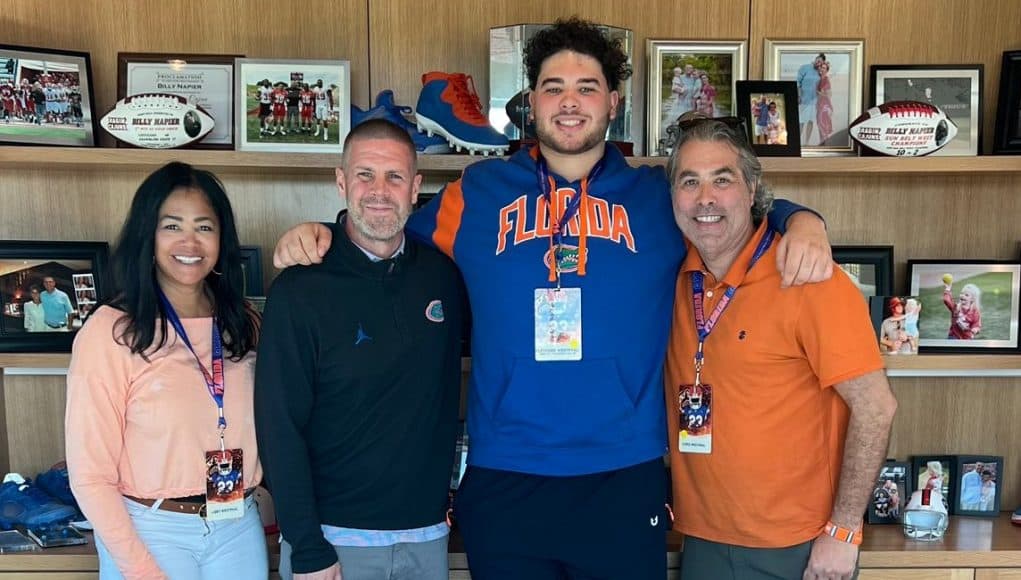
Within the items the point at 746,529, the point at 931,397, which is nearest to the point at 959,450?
the point at 931,397

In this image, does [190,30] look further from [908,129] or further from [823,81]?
[908,129]

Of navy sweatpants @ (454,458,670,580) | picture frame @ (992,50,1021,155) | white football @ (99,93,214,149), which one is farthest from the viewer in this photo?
picture frame @ (992,50,1021,155)

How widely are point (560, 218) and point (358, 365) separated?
1.77 feet

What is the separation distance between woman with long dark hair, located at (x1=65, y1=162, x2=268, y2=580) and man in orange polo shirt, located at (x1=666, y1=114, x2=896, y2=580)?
0.99 metres

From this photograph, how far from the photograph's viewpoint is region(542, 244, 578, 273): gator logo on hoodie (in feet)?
5.44

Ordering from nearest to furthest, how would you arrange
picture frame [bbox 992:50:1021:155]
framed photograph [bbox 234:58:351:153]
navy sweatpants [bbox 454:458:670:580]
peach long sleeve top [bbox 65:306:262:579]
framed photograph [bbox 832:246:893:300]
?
peach long sleeve top [bbox 65:306:262:579] → navy sweatpants [bbox 454:458:670:580] → framed photograph [bbox 234:58:351:153] → picture frame [bbox 992:50:1021:155] → framed photograph [bbox 832:246:893:300]

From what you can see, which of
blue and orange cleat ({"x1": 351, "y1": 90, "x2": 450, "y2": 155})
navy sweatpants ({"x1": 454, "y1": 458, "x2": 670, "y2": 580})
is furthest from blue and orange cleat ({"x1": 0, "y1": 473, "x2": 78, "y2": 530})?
blue and orange cleat ({"x1": 351, "y1": 90, "x2": 450, "y2": 155})

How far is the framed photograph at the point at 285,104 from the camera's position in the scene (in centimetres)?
221

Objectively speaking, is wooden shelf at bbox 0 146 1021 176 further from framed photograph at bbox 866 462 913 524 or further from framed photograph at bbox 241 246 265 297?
framed photograph at bbox 866 462 913 524

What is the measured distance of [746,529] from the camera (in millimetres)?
1667

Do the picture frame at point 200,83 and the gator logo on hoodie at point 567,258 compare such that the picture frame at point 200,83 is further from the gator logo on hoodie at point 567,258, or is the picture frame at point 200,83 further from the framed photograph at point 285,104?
the gator logo on hoodie at point 567,258

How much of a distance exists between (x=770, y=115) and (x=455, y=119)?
934mm

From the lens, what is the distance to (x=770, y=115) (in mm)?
2275

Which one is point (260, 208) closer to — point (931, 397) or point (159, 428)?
point (159, 428)
